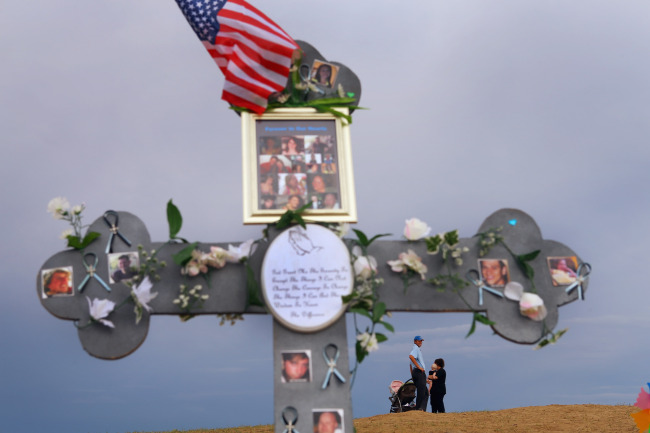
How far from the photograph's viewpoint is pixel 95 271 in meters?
5.17

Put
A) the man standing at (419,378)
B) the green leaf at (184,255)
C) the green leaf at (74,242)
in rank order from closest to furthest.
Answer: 1. the green leaf at (184,255)
2. the green leaf at (74,242)
3. the man standing at (419,378)

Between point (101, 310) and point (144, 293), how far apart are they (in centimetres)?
37

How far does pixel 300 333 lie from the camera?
16.7ft

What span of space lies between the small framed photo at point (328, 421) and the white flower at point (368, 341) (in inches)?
21.5

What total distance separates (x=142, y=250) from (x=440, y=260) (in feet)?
8.30

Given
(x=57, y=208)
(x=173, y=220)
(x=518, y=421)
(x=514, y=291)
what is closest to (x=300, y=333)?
(x=173, y=220)

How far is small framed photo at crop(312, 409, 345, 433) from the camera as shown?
4.93 m

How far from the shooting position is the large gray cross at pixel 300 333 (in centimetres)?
499

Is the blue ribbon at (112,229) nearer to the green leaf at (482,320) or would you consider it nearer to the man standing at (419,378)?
the green leaf at (482,320)

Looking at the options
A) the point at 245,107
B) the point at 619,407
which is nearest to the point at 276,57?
the point at 245,107

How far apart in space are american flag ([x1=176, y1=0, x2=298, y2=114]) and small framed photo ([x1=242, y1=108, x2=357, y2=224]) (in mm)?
223

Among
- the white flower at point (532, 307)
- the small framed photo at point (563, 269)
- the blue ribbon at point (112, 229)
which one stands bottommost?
the white flower at point (532, 307)

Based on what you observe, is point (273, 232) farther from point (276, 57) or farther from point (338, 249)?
point (276, 57)

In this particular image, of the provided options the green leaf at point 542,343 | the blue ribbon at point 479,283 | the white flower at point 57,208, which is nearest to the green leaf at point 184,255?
the white flower at point 57,208
